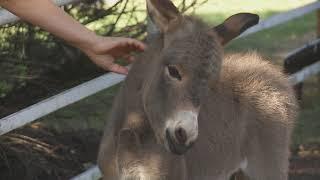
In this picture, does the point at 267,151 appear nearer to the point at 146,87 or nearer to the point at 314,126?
the point at 146,87

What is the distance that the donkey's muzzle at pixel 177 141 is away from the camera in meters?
3.98

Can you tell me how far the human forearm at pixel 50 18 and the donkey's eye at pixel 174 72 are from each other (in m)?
0.49

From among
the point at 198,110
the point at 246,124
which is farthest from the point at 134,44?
the point at 246,124

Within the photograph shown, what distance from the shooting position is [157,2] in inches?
171

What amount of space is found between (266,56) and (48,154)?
228 cm

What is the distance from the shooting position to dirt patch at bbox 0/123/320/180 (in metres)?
5.95

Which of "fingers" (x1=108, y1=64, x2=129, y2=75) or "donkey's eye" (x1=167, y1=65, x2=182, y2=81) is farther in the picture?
"fingers" (x1=108, y1=64, x2=129, y2=75)

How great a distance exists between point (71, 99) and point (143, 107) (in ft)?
3.51

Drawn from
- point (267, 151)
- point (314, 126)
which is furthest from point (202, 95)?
point (314, 126)

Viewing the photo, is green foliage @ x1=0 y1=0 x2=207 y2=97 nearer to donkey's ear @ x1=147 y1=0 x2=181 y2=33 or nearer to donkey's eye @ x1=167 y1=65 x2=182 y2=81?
donkey's ear @ x1=147 y1=0 x2=181 y2=33

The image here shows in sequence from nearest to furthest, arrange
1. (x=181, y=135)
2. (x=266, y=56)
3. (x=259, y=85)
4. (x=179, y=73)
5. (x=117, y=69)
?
1. (x=181, y=135)
2. (x=179, y=73)
3. (x=117, y=69)
4. (x=259, y=85)
5. (x=266, y=56)

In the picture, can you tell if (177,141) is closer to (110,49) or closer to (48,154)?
(110,49)

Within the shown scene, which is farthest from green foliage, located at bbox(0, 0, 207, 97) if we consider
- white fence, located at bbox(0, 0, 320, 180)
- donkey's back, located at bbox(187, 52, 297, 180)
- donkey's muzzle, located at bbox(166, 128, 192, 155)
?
donkey's muzzle, located at bbox(166, 128, 192, 155)

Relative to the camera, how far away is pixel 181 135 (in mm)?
3984
